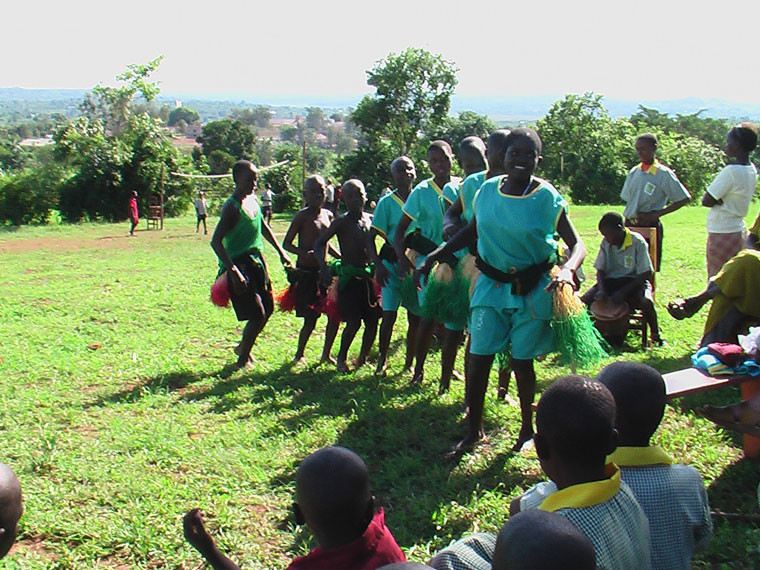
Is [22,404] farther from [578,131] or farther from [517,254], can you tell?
[578,131]

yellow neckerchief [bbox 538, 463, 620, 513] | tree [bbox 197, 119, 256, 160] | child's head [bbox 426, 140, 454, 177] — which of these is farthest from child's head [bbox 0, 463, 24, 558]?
tree [bbox 197, 119, 256, 160]

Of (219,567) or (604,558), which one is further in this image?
(219,567)

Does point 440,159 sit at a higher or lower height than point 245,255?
higher

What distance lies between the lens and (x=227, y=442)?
505cm

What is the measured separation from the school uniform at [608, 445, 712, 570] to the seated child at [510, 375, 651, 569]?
0.27m

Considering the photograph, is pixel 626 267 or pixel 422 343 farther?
pixel 626 267

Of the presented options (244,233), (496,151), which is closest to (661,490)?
(496,151)

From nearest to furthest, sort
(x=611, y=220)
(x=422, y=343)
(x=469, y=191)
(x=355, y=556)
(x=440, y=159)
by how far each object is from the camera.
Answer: (x=355, y=556) → (x=469, y=191) → (x=440, y=159) → (x=422, y=343) → (x=611, y=220)

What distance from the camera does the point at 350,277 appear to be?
261 inches

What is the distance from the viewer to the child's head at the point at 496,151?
16.8 feet

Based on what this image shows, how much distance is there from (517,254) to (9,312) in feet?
25.0

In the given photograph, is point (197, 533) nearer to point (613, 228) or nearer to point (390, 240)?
point (390, 240)

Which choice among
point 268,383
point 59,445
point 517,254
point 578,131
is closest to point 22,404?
point 59,445

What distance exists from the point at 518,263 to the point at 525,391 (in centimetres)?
80
